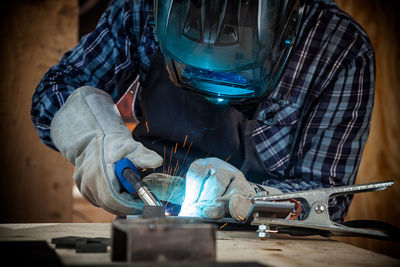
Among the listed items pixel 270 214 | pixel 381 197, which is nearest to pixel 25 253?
pixel 270 214

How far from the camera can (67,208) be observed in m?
2.76

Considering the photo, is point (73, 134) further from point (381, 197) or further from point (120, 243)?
point (381, 197)

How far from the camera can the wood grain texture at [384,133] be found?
83.9 inches

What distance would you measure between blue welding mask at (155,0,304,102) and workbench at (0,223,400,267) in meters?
0.47

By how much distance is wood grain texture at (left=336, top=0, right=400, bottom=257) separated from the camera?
2.13m

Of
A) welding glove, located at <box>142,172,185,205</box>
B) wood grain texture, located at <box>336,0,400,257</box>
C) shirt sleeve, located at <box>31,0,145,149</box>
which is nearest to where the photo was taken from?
welding glove, located at <box>142,172,185,205</box>

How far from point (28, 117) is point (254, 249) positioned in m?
2.10

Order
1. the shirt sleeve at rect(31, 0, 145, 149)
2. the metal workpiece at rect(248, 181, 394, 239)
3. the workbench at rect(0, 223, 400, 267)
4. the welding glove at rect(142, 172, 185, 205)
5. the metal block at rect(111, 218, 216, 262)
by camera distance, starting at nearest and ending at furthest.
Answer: the metal block at rect(111, 218, 216, 262)
the workbench at rect(0, 223, 400, 267)
the metal workpiece at rect(248, 181, 394, 239)
the welding glove at rect(142, 172, 185, 205)
the shirt sleeve at rect(31, 0, 145, 149)

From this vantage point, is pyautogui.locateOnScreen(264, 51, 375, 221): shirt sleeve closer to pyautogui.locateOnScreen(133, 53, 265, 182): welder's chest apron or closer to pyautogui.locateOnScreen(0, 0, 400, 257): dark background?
pyautogui.locateOnScreen(133, 53, 265, 182): welder's chest apron

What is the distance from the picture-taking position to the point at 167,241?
0.72 metres

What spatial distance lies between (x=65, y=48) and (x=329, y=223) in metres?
2.18

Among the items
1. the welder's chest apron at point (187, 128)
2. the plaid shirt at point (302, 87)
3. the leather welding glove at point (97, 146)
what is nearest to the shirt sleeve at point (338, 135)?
the plaid shirt at point (302, 87)

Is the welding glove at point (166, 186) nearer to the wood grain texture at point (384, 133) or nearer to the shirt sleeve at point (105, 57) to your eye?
the shirt sleeve at point (105, 57)

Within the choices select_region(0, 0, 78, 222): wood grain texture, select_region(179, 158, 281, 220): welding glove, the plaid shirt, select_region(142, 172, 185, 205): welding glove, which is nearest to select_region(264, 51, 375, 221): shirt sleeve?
the plaid shirt
